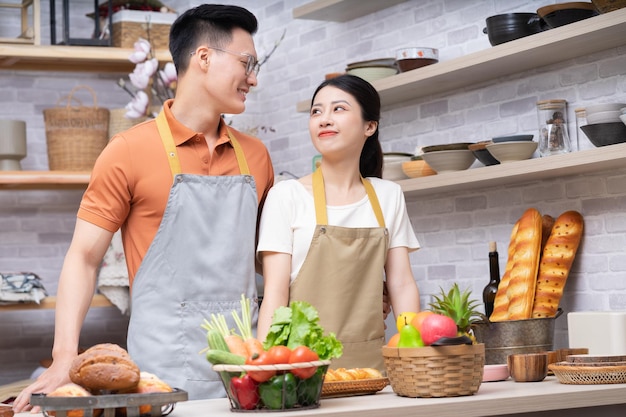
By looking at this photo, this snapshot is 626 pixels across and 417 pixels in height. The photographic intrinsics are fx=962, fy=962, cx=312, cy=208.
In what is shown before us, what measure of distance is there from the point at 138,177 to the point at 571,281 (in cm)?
188

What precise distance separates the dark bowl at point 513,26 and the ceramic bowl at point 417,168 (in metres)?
0.61

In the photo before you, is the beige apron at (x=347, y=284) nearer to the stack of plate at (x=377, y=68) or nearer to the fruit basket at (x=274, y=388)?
the fruit basket at (x=274, y=388)

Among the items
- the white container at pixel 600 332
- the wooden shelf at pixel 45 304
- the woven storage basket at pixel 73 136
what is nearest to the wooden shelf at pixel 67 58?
the woven storage basket at pixel 73 136

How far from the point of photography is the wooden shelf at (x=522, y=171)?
10.9ft

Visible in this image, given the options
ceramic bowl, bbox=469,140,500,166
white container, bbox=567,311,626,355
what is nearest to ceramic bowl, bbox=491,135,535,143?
ceramic bowl, bbox=469,140,500,166

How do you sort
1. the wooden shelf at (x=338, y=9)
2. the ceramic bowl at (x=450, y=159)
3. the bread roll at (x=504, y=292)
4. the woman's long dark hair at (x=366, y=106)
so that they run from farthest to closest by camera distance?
the wooden shelf at (x=338, y=9) < the ceramic bowl at (x=450, y=159) < the bread roll at (x=504, y=292) < the woman's long dark hair at (x=366, y=106)

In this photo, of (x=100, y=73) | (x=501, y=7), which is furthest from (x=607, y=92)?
(x=100, y=73)

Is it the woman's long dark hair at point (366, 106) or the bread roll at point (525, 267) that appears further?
the bread roll at point (525, 267)

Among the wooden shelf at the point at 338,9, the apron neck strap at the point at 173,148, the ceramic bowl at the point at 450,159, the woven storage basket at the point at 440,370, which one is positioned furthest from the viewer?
the wooden shelf at the point at 338,9

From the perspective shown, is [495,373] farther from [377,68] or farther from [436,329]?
[377,68]

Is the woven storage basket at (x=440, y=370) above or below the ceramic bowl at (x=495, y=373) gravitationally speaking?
above

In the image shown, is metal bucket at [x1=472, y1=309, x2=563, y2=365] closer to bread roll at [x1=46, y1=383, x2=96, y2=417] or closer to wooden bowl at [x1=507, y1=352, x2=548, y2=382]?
wooden bowl at [x1=507, y1=352, x2=548, y2=382]

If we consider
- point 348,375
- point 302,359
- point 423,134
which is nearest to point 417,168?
point 423,134

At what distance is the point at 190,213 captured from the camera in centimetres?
266
